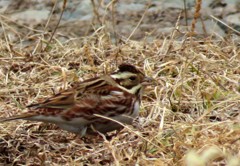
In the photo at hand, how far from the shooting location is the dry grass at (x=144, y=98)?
18.0 feet

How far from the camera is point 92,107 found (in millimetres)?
5852

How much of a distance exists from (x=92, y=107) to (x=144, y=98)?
0.90 meters

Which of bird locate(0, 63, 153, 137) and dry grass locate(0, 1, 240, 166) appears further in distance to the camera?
bird locate(0, 63, 153, 137)

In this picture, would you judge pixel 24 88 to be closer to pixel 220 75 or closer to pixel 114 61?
pixel 114 61

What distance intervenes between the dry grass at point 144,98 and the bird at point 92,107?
0.12 m

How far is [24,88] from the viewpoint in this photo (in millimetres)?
6961

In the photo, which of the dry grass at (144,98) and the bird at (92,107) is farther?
the bird at (92,107)

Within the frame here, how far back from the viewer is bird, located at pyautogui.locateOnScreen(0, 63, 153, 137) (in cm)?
580

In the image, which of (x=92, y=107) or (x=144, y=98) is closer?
(x=92, y=107)

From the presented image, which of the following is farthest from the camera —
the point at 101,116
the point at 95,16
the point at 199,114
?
the point at 95,16

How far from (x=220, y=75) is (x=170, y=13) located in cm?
196

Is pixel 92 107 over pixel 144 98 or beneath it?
over

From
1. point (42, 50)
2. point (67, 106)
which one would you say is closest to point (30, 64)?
point (42, 50)

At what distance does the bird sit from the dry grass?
117 millimetres
